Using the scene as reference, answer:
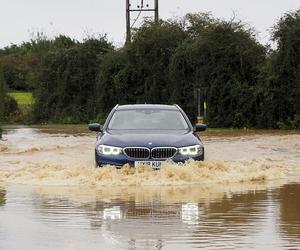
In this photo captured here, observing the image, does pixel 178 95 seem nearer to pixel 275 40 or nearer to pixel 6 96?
pixel 275 40

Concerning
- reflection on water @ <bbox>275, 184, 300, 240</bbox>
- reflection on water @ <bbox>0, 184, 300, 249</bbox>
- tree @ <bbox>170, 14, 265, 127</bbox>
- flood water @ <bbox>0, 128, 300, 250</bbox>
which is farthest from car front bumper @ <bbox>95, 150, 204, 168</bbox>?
tree @ <bbox>170, 14, 265, 127</bbox>

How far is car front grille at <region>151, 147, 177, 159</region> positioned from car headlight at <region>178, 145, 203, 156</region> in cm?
14

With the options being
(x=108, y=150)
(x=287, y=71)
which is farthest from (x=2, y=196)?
(x=287, y=71)

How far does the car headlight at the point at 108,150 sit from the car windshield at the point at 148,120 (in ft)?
3.95

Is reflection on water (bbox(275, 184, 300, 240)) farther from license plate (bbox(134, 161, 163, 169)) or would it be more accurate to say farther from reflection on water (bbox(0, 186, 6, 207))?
reflection on water (bbox(0, 186, 6, 207))

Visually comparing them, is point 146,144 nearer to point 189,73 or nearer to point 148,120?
point 148,120

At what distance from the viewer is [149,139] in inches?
502

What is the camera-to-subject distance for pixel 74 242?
720cm

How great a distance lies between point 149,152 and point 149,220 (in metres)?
4.08

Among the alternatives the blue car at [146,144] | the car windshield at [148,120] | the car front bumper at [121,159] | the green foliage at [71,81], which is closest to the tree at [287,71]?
the green foliage at [71,81]

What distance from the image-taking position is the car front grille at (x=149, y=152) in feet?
41.3

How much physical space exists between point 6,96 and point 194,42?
1812cm

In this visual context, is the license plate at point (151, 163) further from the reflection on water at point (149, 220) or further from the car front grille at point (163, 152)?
the reflection on water at point (149, 220)

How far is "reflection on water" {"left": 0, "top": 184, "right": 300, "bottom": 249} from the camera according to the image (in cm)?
718
